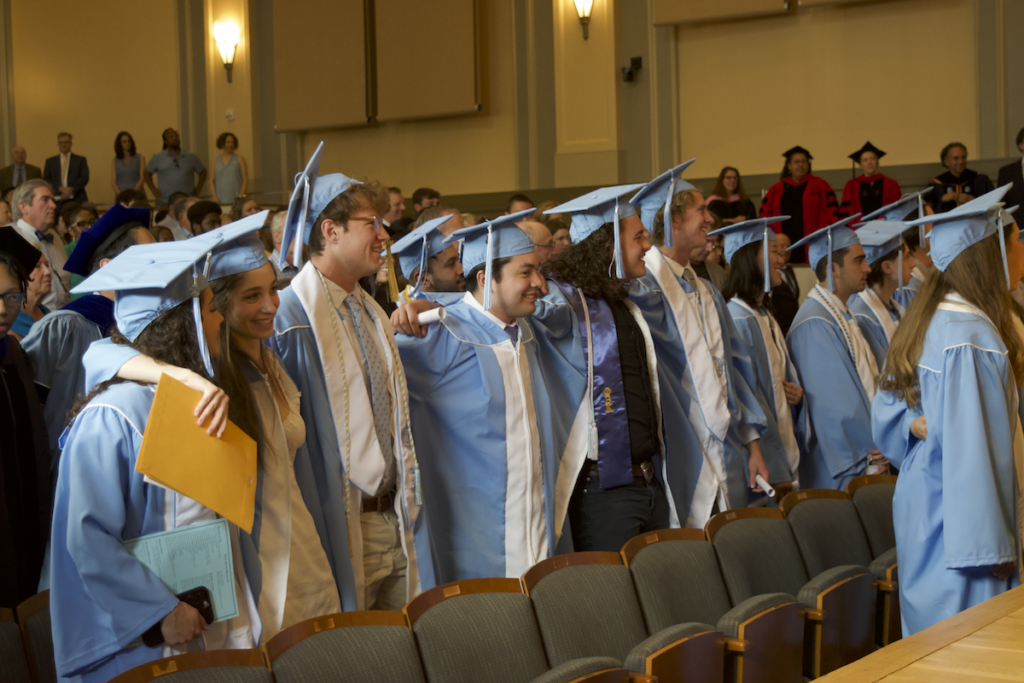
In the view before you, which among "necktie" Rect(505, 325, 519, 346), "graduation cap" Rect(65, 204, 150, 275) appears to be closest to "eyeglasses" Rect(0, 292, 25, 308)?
"graduation cap" Rect(65, 204, 150, 275)

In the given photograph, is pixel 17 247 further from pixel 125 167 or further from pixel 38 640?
pixel 125 167

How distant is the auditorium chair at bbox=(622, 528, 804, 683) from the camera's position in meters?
2.68

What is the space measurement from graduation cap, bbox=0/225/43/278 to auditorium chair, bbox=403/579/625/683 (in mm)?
1652

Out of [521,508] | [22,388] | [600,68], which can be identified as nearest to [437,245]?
[521,508]

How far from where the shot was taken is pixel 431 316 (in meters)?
3.16

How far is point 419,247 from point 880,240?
2.76m

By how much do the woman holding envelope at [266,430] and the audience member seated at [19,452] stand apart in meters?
0.91

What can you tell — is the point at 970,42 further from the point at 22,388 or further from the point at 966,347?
the point at 22,388

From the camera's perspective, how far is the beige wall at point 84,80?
12.8 meters

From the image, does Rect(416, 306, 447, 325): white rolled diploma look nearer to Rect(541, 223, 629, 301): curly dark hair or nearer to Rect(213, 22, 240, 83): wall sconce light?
Rect(541, 223, 629, 301): curly dark hair

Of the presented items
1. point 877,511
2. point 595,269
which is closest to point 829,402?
point 877,511

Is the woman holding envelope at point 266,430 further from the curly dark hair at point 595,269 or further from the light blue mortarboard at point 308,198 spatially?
the curly dark hair at point 595,269

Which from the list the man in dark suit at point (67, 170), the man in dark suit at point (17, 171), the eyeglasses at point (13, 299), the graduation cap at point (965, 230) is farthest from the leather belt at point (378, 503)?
the man in dark suit at point (67, 170)

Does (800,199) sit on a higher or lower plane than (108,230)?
higher
